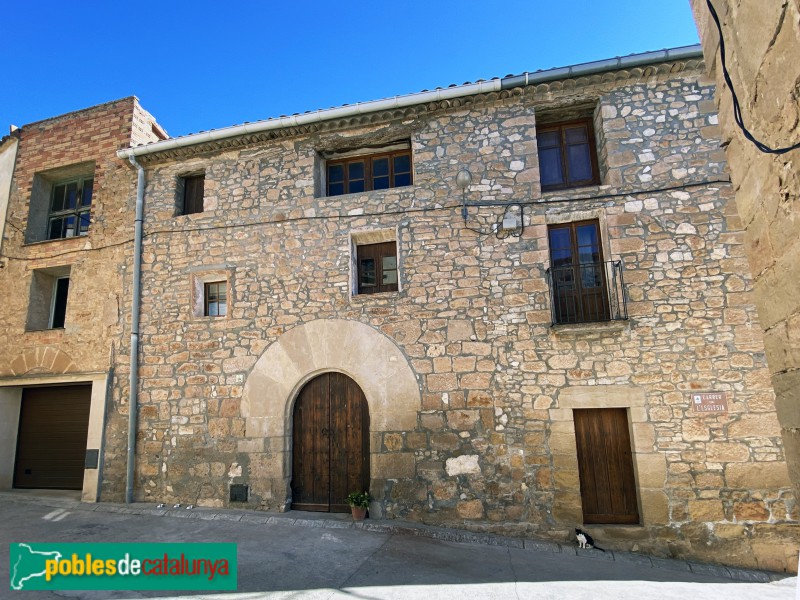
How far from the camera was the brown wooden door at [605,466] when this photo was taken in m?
5.61

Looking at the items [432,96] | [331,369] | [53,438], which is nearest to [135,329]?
[53,438]

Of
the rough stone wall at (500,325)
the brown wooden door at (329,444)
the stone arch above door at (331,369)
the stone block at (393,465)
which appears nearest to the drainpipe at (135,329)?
the rough stone wall at (500,325)

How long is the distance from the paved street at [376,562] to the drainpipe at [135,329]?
0.62 meters

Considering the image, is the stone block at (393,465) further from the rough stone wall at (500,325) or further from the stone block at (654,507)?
the stone block at (654,507)

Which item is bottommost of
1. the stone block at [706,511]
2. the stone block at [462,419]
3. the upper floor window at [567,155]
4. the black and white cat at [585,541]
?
the black and white cat at [585,541]

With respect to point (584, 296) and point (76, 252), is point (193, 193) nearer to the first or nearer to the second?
point (76, 252)

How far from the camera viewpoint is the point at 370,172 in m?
7.20

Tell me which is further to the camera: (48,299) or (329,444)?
(48,299)

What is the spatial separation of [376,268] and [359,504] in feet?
9.98

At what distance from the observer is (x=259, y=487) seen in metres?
6.34

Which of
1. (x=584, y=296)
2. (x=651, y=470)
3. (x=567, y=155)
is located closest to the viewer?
(x=651, y=470)

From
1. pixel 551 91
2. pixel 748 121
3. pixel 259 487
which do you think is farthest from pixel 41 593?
pixel 551 91

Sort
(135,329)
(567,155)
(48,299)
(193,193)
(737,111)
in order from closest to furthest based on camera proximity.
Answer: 1. (737,111)
2. (567,155)
3. (135,329)
4. (193,193)
5. (48,299)

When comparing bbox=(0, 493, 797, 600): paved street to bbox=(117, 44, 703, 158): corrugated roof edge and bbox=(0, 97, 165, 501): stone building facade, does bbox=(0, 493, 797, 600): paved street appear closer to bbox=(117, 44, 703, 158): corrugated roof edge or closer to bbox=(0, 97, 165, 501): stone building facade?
bbox=(0, 97, 165, 501): stone building facade
